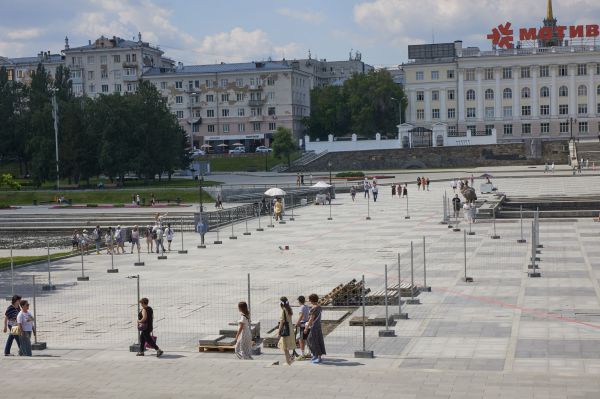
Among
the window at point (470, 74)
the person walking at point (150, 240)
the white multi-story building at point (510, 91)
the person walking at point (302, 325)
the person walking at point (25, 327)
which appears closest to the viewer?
the person walking at point (302, 325)

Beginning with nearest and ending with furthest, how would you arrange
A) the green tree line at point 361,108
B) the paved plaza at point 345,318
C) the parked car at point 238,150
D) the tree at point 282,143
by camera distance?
the paved plaza at point 345,318 < the tree at point 282,143 < the parked car at point 238,150 < the green tree line at point 361,108

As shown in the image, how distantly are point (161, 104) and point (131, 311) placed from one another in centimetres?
8168

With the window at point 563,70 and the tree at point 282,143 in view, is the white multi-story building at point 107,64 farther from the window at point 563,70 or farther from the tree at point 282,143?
the window at point 563,70

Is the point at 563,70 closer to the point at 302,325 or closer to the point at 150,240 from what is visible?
the point at 150,240

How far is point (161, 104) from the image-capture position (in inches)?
4311

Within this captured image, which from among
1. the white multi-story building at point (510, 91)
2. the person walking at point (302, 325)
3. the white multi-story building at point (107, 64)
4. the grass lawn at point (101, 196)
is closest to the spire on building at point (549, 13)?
the white multi-story building at point (510, 91)

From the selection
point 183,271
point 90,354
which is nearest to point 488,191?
point 183,271

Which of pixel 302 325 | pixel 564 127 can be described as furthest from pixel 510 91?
pixel 302 325

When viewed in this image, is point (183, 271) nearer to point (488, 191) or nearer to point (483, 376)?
point (483, 376)

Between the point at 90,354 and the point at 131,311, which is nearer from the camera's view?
the point at 90,354

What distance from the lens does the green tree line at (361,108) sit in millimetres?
140750

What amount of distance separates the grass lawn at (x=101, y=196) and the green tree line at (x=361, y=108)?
187 feet

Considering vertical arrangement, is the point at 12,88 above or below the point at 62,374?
above

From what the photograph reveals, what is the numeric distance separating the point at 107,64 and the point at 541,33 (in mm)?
71945
